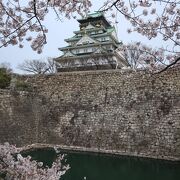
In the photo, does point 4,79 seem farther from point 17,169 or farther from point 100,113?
point 17,169

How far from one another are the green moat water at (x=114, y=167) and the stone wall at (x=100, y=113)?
723 millimetres

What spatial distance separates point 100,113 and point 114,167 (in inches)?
115

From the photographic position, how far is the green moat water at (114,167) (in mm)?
7598

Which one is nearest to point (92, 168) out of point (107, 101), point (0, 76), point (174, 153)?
point (174, 153)

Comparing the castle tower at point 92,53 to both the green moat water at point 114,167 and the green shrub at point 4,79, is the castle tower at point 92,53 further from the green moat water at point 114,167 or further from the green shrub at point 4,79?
the green moat water at point 114,167

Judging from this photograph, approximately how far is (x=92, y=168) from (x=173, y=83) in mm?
3867

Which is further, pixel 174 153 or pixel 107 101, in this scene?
pixel 107 101

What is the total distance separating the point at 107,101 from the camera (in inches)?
445

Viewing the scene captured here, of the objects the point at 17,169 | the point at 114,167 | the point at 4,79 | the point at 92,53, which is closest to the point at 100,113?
the point at 114,167

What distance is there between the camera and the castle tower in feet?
56.5

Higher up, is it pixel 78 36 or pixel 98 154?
pixel 78 36

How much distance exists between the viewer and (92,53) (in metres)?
18.3

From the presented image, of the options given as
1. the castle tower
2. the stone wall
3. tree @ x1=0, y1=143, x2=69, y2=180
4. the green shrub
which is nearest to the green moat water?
the stone wall

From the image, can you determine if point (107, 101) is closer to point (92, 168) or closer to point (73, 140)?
point (73, 140)
